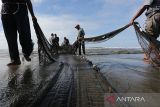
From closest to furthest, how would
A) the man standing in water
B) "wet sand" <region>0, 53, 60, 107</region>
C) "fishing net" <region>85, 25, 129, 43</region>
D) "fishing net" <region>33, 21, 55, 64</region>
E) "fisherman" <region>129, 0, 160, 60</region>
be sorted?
"wet sand" <region>0, 53, 60, 107</region> → the man standing in water → "fishing net" <region>33, 21, 55, 64</region> → "fisherman" <region>129, 0, 160, 60</region> → "fishing net" <region>85, 25, 129, 43</region>

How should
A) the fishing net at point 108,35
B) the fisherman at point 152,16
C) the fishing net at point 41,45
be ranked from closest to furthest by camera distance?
the fishing net at point 41,45, the fisherman at point 152,16, the fishing net at point 108,35

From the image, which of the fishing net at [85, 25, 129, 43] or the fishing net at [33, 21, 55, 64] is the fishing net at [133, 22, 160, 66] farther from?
the fishing net at [33, 21, 55, 64]

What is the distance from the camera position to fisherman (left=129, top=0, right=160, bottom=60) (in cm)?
962

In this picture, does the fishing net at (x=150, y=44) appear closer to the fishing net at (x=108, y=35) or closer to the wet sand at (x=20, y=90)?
the fishing net at (x=108, y=35)

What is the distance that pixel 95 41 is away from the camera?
12531 mm

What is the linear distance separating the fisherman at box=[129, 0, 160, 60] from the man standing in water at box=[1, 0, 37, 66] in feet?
10.2

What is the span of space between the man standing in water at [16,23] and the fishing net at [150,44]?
10.8ft

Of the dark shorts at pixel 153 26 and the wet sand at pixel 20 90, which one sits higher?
the dark shorts at pixel 153 26

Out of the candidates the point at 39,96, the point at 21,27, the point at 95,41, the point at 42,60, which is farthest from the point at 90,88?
the point at 95,41

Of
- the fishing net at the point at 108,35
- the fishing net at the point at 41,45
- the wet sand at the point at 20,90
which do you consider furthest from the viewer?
the fishing net at the point at 108,35

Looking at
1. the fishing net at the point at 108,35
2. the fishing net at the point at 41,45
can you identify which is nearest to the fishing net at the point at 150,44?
the fishing net at the point at 108,35

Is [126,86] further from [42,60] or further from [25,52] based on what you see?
[42,60]

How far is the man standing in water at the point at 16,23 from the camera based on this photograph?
8.24m

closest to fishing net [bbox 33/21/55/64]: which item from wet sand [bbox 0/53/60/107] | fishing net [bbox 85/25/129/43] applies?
fishing net [bbox 85/25/129/43]
